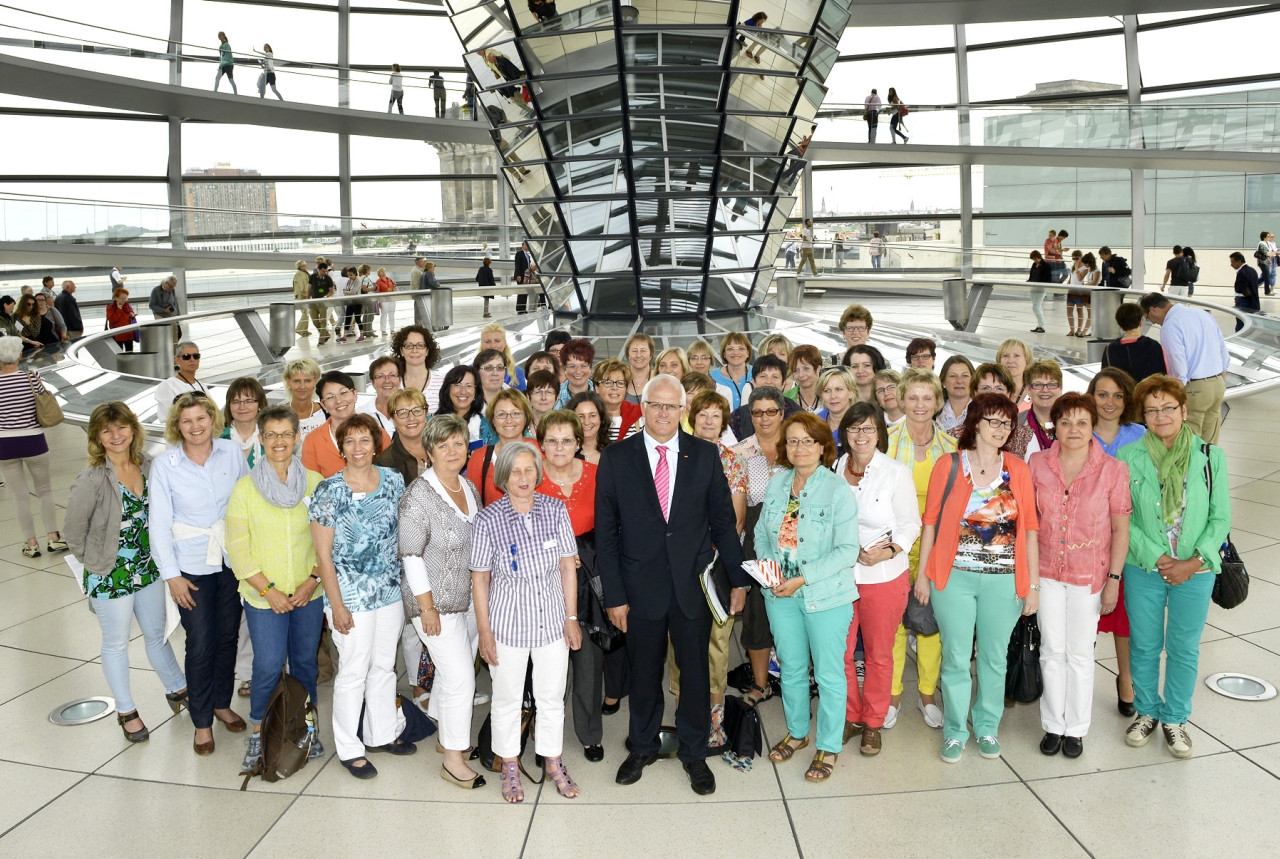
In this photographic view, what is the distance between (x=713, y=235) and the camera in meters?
13.0

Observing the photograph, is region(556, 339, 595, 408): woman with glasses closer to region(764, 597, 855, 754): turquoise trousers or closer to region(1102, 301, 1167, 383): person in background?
region(764, 597, 855, 754): turquoise trousers

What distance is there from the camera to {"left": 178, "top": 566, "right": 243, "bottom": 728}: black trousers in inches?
192

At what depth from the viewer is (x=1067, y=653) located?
15.6ft

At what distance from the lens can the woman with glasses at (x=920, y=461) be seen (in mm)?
5027

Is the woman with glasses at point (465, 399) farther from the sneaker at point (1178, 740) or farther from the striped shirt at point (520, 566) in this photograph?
the sneaker at point (1178, 740)

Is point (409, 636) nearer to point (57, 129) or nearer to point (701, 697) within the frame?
point (701, 697)

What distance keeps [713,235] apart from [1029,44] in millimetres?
21928

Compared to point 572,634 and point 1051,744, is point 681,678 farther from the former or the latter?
point 1051,744

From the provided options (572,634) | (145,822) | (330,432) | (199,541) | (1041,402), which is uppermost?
(1041,402)

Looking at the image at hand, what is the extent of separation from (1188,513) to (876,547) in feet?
4.71

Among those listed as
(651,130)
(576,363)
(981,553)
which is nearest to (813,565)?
(981,553)

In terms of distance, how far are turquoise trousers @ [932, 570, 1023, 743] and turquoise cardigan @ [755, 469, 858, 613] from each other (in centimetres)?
53

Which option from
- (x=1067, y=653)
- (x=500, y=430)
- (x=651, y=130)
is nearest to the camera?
(x=1067, y=653)

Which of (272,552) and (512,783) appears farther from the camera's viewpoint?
(272,552)
